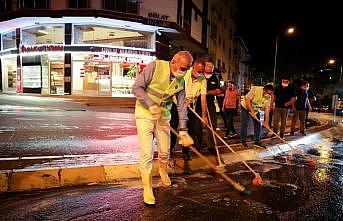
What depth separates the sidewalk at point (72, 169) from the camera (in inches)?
184

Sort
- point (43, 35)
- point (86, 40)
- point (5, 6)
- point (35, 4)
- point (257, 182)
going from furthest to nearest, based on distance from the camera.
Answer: point (43, 35)
point (5, 6)
point (86, 40)
point (35, 4)
point (257, 182)

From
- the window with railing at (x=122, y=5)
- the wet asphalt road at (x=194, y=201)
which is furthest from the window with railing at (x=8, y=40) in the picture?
the wet asphalt road at (x=194, y=201)

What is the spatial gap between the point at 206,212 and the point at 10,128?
264 inches

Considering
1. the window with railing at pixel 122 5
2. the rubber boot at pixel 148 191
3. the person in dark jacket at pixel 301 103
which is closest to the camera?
the rubber boot at pixel 148 191

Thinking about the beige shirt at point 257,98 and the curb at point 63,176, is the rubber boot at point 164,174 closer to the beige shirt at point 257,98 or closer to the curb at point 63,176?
the curb at point 63,176

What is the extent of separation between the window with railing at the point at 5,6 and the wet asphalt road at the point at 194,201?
23076mm

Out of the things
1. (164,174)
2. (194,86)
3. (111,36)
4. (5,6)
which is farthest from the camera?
(5,6)

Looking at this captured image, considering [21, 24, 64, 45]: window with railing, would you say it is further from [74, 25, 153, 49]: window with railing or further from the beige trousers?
the beige trousers

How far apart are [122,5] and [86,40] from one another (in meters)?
3.55

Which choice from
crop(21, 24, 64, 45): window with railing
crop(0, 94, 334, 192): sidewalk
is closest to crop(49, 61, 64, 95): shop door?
crop(21, 24, 64, 45): window with railing

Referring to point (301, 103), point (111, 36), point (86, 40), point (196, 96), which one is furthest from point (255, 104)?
point (86, 40)

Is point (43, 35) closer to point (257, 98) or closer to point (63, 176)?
point (257, 98)

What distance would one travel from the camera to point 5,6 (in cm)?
2405

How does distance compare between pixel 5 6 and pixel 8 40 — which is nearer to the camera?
pixel 5 6
